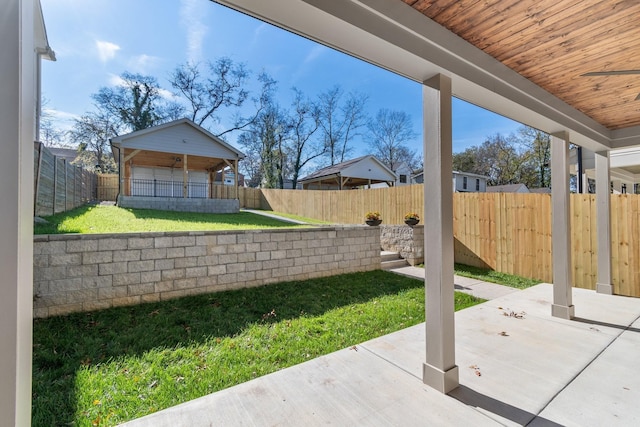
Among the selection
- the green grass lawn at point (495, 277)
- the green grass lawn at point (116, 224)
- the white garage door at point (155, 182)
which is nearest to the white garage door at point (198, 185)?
the white garage door at point (155, 182)

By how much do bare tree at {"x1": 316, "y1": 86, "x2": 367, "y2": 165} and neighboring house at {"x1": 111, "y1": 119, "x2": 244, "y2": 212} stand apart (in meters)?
11.6

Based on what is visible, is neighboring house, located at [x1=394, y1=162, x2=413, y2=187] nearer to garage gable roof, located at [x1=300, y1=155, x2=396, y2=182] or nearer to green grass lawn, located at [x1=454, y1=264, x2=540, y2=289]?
garage gable roof, located at [x1=300, y1=155, x2=396, y2=182]

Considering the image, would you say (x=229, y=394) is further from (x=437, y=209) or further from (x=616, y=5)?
(x=616, y=5)

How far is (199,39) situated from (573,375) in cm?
1792

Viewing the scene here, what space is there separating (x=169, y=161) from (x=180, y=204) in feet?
10.00

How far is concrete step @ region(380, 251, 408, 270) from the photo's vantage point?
22.1 feet

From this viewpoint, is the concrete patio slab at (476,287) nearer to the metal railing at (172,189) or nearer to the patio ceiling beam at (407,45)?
the patio ceiling beam at (407,45)

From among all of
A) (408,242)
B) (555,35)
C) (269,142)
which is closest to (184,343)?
(555,35)

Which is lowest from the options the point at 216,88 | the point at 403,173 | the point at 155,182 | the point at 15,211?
the point at 15,211

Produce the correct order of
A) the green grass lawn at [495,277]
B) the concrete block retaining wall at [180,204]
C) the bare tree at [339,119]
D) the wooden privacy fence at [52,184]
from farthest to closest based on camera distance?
the bare tree at [339,119], the concrete block retaining wall at [180,204], the green grass lawn at [495,277], the wooden privacy fence at [52,184]

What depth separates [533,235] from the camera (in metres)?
5.77

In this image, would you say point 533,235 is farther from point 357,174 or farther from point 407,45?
point 357,174

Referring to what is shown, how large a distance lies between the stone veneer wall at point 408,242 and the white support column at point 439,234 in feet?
16.7

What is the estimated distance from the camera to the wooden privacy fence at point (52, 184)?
16.7ft
